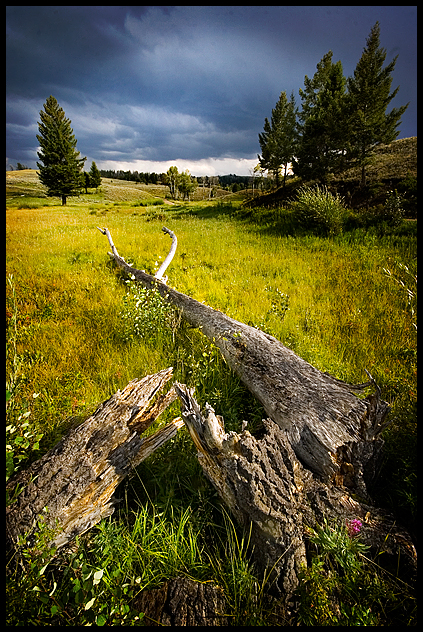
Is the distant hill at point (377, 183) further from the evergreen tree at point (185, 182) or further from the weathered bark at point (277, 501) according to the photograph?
the evergreen tree at point (185, 182)

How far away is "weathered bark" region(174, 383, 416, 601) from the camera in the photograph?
168 cm

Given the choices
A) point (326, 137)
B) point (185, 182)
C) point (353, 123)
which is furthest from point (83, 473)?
point (185, 182)

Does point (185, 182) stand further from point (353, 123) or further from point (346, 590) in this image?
point (346, 590)

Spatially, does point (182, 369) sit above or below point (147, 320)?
below

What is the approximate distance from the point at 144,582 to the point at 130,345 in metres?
3.06

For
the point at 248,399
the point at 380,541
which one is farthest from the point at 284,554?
the point at 248,399

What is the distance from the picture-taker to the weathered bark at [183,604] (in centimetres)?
156

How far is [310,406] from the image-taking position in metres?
2.45

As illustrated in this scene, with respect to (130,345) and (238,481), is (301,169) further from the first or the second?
(238,481)

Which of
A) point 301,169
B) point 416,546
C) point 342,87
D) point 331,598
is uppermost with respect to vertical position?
point 342,87

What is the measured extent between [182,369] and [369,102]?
25661 millimetres

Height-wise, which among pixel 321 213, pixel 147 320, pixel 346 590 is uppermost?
pixel 321 213

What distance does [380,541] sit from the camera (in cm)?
170

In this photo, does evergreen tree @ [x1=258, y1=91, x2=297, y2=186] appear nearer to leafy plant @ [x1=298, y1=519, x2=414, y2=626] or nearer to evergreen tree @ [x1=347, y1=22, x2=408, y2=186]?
evergreen tree @ [x1=347, y1=22, x2=408, y2=186]
